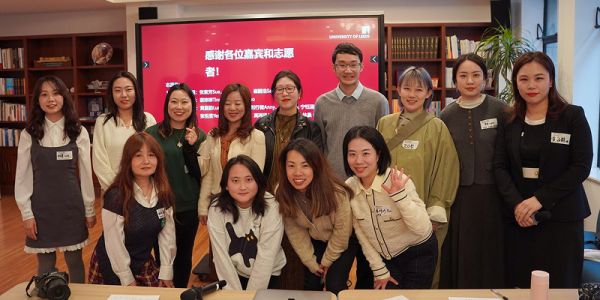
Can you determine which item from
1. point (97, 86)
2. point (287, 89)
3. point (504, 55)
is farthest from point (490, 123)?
point (97, 86)

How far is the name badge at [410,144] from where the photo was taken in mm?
2465

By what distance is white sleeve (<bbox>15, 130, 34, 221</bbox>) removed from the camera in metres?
2.57

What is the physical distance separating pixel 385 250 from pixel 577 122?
1.08 metres

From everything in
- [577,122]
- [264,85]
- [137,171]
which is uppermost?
[264,85]

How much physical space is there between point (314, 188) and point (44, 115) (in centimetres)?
156

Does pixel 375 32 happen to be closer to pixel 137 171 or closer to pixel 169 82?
pixel 169 82

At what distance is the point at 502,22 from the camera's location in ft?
17.6

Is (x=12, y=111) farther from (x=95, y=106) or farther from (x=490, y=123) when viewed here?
(x=490, y=123)

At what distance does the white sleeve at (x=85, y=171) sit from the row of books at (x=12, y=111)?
4875mm

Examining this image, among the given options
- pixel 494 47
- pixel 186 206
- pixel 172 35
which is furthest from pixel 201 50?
pixel 494 47

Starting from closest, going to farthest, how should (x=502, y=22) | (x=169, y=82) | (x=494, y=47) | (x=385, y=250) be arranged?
(x=385, y=250) → (x=494, y=47) → (x=169, y=82) → (x=502, y=22)

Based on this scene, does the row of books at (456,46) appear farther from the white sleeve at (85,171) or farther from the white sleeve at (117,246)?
the white sleeve at (117,246)

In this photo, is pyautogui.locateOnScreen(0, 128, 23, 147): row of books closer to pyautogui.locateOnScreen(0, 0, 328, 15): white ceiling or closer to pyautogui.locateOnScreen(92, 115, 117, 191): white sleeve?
pyautogui.locateOnScreen(0, 0, 328, 15): white ceiling

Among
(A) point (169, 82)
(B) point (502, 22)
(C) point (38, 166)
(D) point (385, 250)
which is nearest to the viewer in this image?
(D) point (385, 250)
